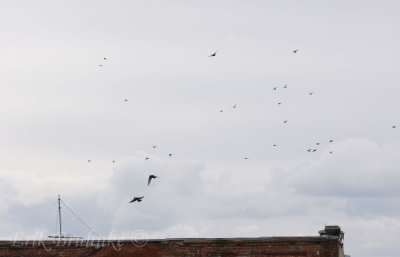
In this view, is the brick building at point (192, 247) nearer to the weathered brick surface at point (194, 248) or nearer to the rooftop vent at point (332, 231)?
the weathered brick surface at point (194, 248)

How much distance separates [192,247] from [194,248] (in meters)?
0.10

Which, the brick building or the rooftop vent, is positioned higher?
the rooftop vent

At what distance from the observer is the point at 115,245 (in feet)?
96.8

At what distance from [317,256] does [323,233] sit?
2036 millimetres

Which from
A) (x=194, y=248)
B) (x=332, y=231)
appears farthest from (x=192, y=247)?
(x=332, y=231)

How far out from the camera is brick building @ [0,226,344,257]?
29156 mm

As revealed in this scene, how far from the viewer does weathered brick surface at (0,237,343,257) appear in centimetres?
2917

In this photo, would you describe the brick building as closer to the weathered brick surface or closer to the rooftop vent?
the weathered brick surface

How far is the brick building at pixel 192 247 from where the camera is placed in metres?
29.2

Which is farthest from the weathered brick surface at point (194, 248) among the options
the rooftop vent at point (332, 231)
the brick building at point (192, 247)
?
the rooftop vent at point (332, 231)

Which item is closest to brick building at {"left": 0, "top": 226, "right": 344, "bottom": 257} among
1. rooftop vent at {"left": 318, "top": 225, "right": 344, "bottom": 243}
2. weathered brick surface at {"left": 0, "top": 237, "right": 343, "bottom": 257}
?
weathered brick surface at {"left": 0, "top": 237, "right": 343, "bottom": 257}

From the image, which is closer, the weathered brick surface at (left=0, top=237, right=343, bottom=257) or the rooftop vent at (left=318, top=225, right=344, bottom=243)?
the weathered brick surface at (left=0, top=237, right=343, bottom=257)

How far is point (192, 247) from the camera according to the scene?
2953 centimetres

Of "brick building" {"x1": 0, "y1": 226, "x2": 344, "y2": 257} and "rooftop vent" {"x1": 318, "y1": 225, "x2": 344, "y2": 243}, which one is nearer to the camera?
"brick building" {"x1": 0, "y1": 226, "x2": 344, "y2": 257}
